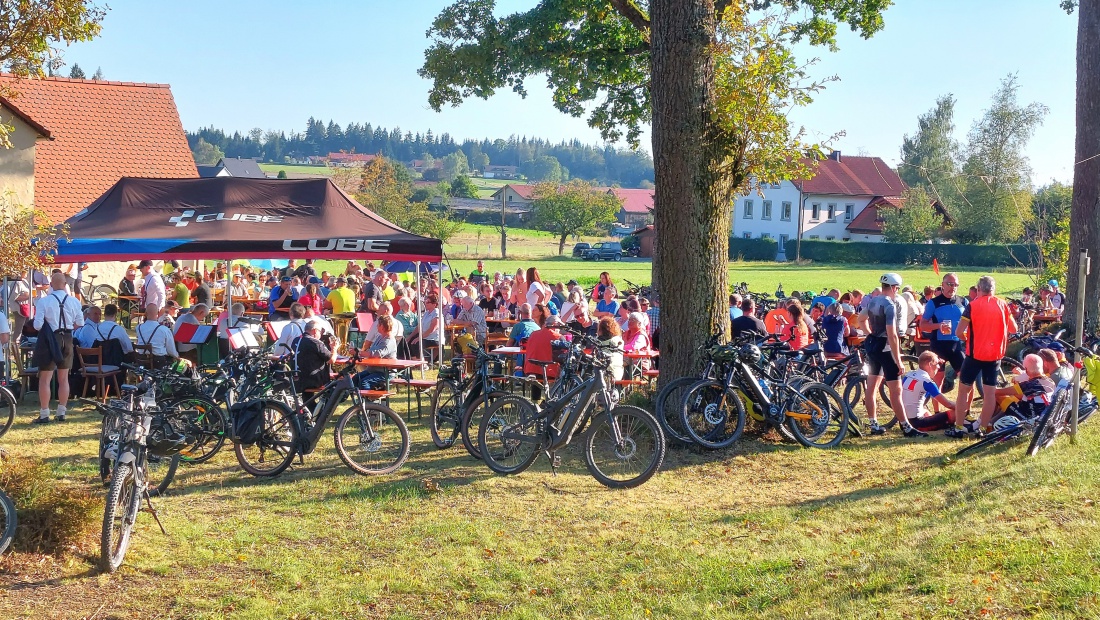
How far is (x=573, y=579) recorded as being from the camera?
594 centimetres

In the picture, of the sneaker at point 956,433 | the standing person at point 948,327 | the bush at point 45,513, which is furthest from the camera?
the standing person at point 948,327

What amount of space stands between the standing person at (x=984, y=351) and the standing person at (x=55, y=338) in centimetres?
931

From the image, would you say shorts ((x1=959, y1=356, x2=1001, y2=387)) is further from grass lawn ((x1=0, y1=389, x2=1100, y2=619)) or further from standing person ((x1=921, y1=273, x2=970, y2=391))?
standing person ((x1=921, y1=273, x2=970, y2=391))

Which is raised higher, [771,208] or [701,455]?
[771,208]

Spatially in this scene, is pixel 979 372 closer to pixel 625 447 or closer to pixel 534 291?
pixel 625 447

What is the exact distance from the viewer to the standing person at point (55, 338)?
10.5m

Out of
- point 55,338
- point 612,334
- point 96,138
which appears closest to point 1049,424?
point 612,334

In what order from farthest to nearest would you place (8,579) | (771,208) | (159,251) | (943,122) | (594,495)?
(943,122)
(771,208)
(159,251)
(594,495)
(8,579)

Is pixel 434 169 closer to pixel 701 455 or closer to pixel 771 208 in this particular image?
pixel 771 208

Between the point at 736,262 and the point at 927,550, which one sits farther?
the point at 736,262

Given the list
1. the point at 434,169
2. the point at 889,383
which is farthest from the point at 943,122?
the point at 434,169

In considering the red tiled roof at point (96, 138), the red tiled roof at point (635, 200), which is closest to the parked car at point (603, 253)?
the red tiled roof at point (96, 138)

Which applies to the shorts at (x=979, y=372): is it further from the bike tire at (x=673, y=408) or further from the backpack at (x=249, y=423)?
the backpack at (x=249, y=423)

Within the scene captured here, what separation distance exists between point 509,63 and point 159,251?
824 centimetres
